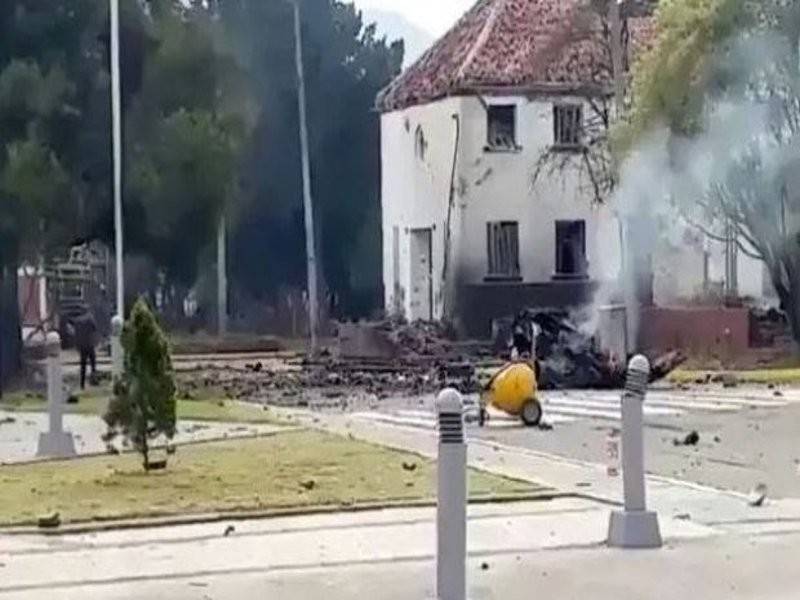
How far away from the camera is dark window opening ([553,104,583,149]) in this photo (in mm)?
51719

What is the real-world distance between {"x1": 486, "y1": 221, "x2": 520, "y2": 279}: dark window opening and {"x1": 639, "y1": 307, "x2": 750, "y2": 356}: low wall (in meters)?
7.37

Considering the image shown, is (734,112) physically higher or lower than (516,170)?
higher

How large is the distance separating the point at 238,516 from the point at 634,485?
314 cm

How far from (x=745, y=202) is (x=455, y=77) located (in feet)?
37.8

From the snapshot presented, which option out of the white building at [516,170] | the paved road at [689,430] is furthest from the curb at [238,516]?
the white building at [516,170]

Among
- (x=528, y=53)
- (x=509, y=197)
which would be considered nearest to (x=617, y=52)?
(x=528, y=53)

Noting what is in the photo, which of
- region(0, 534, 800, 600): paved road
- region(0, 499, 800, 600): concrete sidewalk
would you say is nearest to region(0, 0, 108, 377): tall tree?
region(0, 499, 800, 600): concrete sidewalk

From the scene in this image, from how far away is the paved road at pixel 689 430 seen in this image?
18.1m

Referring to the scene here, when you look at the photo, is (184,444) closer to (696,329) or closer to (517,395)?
(517,395)

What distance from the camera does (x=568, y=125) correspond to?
52125 millimetres

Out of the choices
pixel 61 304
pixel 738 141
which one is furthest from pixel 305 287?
pixel 738 141

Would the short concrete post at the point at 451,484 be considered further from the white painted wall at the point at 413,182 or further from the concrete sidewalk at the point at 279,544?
the white painted wall at the point at 413,182

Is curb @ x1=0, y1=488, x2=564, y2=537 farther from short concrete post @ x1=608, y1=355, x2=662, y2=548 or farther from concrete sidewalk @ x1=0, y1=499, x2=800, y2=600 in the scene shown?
short concrete post @ x1=608, y1=355, x2=662, y2=548

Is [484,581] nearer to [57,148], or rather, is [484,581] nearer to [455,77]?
[57,148]
